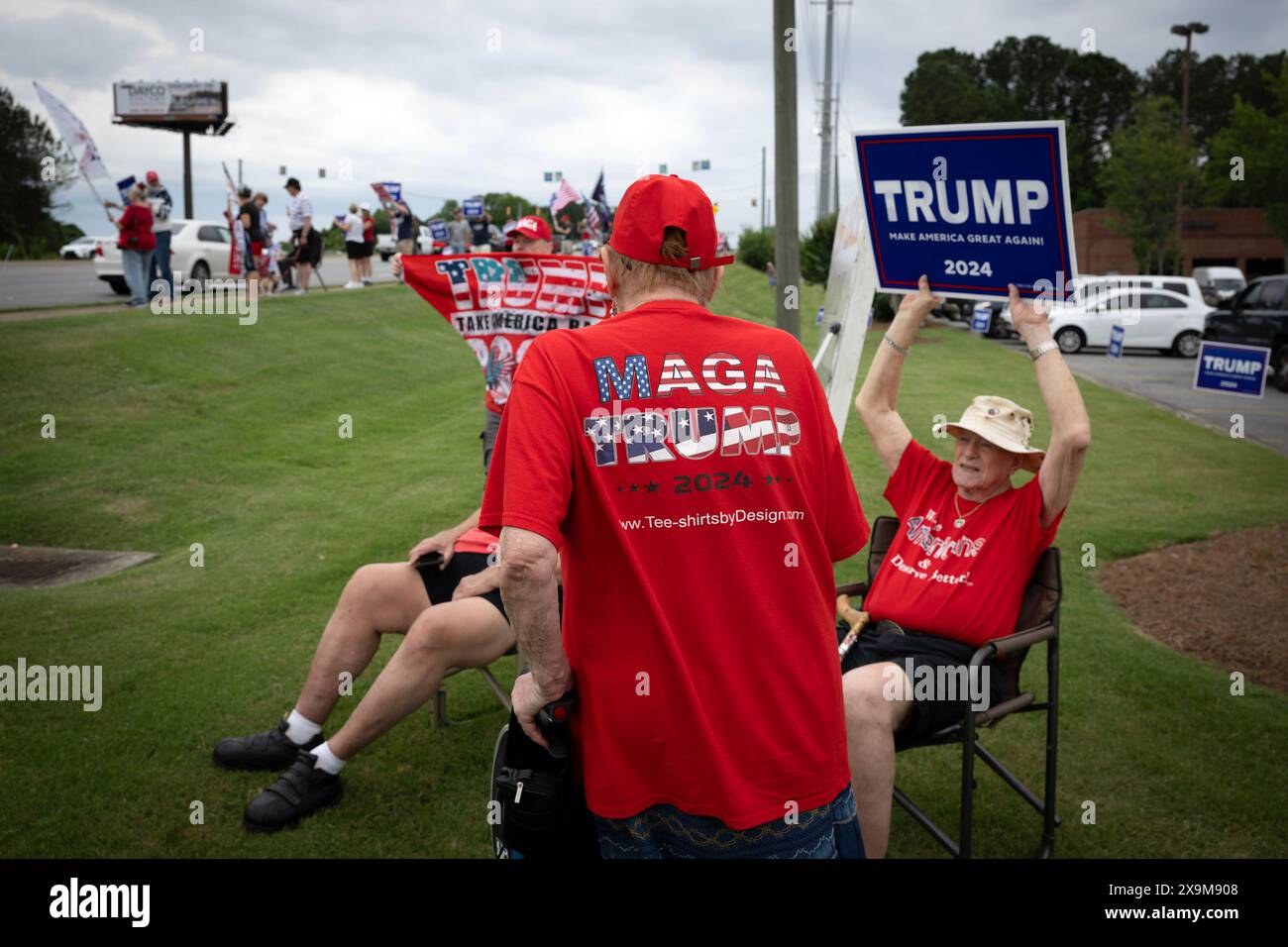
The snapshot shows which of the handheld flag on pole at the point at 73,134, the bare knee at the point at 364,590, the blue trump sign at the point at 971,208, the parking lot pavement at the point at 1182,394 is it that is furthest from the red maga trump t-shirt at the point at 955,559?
the handheld flag on pole at the point at 73,134

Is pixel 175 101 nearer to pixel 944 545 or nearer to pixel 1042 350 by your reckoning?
pixel 944 545

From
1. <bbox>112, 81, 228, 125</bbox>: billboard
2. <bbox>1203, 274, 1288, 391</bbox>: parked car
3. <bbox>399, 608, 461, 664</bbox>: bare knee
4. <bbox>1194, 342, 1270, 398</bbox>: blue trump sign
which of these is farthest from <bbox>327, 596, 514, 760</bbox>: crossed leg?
<bbox>112, 81, 228, 125</bbox>: billboard

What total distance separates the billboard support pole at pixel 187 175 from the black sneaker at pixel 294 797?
37.8 m

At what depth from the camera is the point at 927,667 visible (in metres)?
3.15

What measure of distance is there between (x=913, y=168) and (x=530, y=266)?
5.91 feet

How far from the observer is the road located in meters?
17.7

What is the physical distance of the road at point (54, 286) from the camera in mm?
17688

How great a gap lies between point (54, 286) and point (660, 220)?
23.7 m

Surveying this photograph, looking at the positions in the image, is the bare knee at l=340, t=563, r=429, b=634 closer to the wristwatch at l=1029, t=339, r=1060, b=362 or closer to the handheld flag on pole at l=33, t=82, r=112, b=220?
the wristwatch at l=1029, t=339, r=1060, b=362

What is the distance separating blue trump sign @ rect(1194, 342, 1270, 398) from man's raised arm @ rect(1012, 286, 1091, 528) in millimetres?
2812

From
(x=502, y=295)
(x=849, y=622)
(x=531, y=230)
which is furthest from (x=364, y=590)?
(x=531, y=230)

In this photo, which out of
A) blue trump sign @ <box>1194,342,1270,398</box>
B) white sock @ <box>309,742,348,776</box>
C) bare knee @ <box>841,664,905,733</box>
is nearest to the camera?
bare knee @ <box>841,664,905,733</box>

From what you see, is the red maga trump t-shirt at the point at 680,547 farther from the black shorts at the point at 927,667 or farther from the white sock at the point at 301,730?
the white sock at the point at 301,730

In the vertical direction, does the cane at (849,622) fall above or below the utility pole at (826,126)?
below
